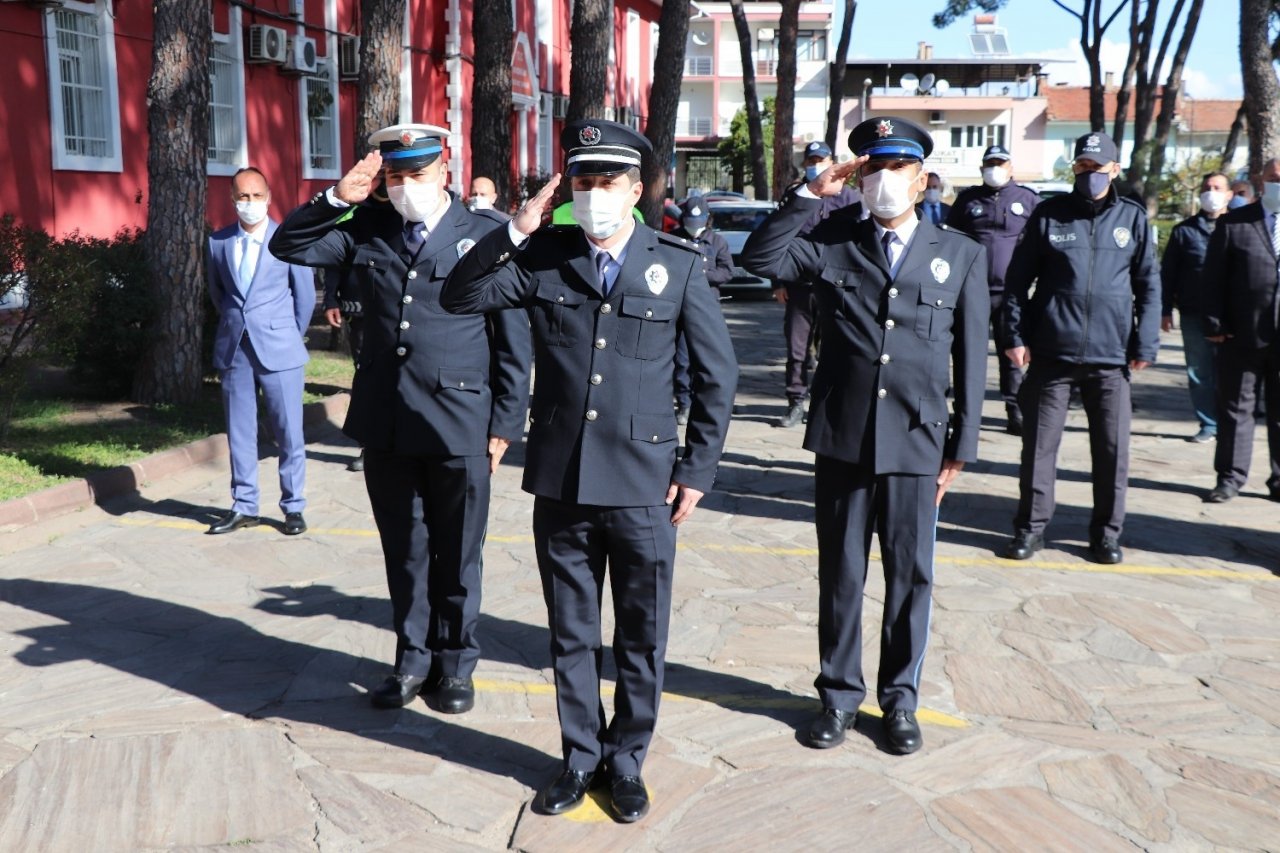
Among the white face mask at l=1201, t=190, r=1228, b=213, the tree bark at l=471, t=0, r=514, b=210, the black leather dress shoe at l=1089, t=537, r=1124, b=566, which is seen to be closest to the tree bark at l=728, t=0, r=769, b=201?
the tree bark at l=471, t=0, r=514, b=210

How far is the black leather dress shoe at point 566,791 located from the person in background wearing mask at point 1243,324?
5792 millimetres


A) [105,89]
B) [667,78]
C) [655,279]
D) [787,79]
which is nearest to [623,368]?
[655,279]

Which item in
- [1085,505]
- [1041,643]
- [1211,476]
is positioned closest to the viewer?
[1041,643]

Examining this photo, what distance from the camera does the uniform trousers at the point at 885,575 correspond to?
4.53 metres

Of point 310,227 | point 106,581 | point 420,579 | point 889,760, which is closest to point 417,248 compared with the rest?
point 310,227

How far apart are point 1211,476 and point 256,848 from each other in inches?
290

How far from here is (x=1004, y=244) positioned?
10.1 metres

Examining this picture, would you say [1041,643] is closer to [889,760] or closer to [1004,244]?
[889,760]

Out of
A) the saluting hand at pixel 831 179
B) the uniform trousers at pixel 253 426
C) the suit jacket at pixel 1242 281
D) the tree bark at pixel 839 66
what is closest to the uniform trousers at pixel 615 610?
the saluting hand at pixel 831 179

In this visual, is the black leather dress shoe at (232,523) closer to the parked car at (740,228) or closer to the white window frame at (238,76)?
the white window frame at (238,76)

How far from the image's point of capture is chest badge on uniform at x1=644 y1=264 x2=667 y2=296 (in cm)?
390

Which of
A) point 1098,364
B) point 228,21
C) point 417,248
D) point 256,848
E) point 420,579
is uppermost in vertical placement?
point 228,21

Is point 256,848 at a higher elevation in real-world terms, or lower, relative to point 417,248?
lower

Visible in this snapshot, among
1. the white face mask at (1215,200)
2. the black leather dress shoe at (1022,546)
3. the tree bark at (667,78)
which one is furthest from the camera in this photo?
the tree bark at (667,78)
